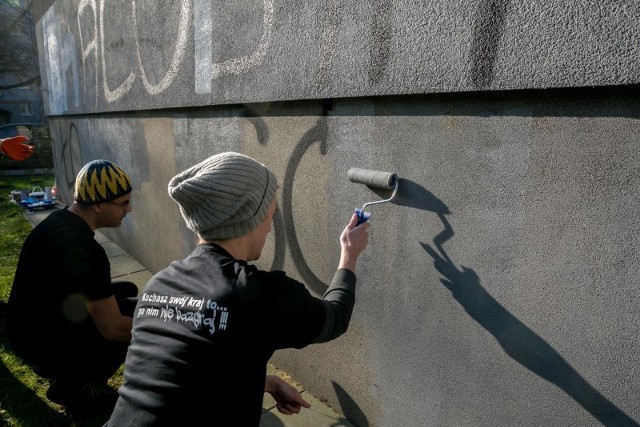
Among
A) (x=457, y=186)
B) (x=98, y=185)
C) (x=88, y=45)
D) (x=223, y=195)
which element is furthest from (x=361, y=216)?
(x=88, y=45)

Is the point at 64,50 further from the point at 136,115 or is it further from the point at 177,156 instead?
the point at 177,156

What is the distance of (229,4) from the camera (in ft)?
9.53

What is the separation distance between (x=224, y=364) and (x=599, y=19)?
1.60 metres

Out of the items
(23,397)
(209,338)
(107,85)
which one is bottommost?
(23,397)

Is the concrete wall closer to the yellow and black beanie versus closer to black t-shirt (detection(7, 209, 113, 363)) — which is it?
the yellow and black beanie

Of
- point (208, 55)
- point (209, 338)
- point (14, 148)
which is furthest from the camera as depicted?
point (14, 148)

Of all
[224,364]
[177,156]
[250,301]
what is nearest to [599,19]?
[250,301]

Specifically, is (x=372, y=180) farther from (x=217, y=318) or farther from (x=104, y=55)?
(x=104, y=55)

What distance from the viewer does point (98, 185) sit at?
8.15 ft

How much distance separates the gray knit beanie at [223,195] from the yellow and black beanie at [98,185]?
1.26m

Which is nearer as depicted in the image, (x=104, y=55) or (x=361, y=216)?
(x=361, y=216)

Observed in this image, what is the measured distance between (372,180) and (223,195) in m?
0.89

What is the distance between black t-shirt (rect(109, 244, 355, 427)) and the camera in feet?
4.13

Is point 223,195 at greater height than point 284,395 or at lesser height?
greater
